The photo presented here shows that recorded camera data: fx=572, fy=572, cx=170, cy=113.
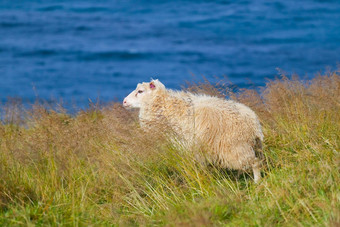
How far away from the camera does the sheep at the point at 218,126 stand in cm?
542

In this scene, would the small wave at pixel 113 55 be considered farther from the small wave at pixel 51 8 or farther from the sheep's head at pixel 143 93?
the sheep's head at pixel 143 93

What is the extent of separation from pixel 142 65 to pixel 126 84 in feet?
15.0

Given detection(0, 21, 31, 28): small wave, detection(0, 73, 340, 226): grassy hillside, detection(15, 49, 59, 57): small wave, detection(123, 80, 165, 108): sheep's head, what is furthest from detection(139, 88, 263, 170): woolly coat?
detection(0, 21, 31, 28): small wave

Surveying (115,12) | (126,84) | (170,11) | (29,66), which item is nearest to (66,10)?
(115,12)

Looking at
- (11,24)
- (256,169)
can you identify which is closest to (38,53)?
(11,24)

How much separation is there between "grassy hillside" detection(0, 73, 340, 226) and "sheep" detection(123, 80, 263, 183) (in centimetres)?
18

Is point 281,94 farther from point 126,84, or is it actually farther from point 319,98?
point 126,84

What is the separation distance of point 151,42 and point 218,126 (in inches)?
1208

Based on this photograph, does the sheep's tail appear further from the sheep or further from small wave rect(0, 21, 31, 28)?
small wave rect(0, 21, 31, 28)

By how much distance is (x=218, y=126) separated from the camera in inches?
217

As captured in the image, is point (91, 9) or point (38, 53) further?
point (91, 9)

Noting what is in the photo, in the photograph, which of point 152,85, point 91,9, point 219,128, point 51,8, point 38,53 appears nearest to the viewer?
point 219,128

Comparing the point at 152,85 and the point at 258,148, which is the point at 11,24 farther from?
the point at 258,148

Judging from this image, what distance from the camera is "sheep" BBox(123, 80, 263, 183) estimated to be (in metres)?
5.42
